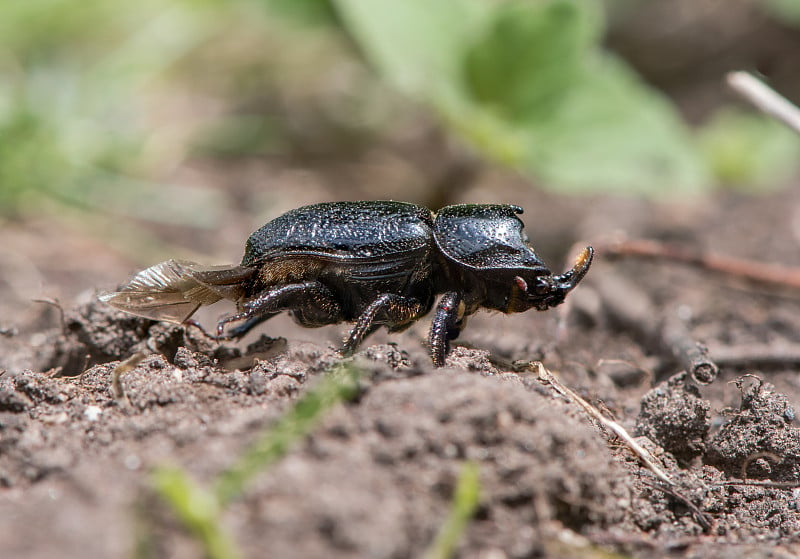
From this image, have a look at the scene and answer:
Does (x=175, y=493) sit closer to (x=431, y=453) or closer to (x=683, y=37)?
(x=431, y=453)

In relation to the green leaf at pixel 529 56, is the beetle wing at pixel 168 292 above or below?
below

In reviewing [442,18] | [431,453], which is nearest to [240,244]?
[442,18]

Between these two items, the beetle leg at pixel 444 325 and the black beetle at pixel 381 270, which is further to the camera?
the black beetle at pixel 381 270

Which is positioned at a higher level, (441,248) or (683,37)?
(683,37)

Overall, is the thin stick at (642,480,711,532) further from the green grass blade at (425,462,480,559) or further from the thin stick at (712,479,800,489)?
the green grass blade at (425,462,480,559)

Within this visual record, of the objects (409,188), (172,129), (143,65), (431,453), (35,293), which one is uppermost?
(143,65)

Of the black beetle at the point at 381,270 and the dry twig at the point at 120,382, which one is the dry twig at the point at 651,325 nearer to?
the black beetle at the point at 381,270

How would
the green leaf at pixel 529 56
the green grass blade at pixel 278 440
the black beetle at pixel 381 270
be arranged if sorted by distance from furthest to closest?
1. the green leaf at pixel 529 56
2. the black beetle at pixel 381 270
3. the green grass blade at pixel 278 440

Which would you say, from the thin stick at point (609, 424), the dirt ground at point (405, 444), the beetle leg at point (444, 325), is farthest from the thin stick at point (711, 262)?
the thin stick at point (609, 424)
